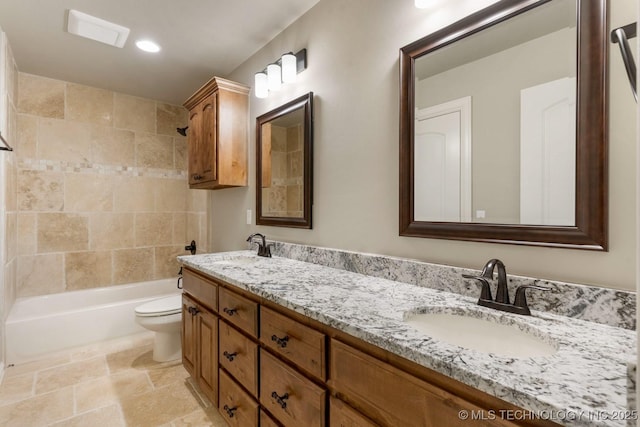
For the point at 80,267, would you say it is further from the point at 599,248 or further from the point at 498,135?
the point at 599,248

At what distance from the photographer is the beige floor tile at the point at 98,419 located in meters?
1.71

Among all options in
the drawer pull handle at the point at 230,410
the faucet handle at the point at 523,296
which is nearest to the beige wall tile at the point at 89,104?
the drawer pull handle at the point at 230,410

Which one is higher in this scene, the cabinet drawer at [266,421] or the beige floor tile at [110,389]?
the cabinet drawer at [266,421]

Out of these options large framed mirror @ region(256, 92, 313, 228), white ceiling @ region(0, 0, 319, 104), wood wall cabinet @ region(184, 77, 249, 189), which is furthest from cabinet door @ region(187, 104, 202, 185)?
large framed mirror @ region(256, 92, 313, 228)

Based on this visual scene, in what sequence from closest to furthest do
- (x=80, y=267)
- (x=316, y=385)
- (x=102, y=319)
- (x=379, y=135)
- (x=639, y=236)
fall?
1. (x=639, y=236)
2. (x=316, y=385)
3. (x=379, y=135)
4. (x=102, y=319)
5. (x=80, y=267)

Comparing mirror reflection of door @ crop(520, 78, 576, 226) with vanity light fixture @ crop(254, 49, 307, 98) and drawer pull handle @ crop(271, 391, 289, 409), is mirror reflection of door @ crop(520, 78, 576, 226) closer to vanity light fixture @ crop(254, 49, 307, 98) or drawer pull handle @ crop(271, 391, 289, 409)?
drawer pull handle @ crop(271, 391, 289, 409)

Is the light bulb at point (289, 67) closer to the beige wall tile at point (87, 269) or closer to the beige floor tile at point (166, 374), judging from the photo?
the beige floor tile at point (166, 374)

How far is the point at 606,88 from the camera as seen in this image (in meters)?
0.87

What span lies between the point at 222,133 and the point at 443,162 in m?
1.75

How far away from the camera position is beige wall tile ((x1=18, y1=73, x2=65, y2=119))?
281 cm

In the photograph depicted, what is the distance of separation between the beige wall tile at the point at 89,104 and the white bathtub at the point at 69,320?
5.78 feet

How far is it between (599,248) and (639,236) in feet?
1.71

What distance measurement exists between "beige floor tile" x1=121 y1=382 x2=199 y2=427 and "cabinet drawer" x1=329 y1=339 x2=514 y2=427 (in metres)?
1.42

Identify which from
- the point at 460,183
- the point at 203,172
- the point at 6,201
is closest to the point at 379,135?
the point at 460,183
